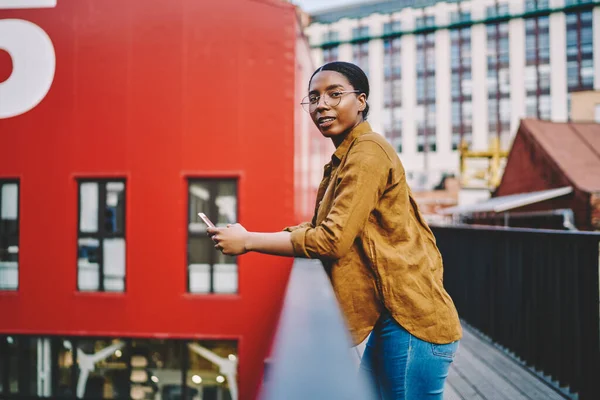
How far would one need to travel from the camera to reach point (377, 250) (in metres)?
1.13

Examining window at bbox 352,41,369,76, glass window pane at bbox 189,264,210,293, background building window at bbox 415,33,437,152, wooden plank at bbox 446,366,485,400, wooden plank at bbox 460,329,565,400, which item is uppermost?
window at bbox 352,41,369,76

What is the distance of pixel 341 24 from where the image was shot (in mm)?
52031

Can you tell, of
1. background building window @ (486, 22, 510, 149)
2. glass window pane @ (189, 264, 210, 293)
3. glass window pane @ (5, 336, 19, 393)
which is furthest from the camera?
background building window @ (486, 22, 510, 149)

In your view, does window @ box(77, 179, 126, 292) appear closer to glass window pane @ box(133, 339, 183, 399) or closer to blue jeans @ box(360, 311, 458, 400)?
glass window pane @ box(133, 339, 183, 399)

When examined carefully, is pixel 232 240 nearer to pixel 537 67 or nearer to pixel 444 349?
pixel 444 349

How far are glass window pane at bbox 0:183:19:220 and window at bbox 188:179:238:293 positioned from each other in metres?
4.15

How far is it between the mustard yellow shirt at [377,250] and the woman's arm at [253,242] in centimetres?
3

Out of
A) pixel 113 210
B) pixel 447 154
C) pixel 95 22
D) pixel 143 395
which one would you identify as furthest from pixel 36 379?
pixel 447 154

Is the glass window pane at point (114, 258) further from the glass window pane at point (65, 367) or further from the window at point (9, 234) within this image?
the window at point (9, 234)

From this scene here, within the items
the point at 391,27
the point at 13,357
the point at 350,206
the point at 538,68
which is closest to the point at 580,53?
the point at 538,68

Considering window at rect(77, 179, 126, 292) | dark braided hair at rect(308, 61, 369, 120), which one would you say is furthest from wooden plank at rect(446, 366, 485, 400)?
window at rect(77, 179, 126, 292)

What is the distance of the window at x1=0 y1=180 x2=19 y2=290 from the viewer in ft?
32.2

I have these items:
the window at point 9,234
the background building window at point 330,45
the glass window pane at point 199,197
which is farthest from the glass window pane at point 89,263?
the background building window at point 330,45

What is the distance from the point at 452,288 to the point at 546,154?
12.1m
